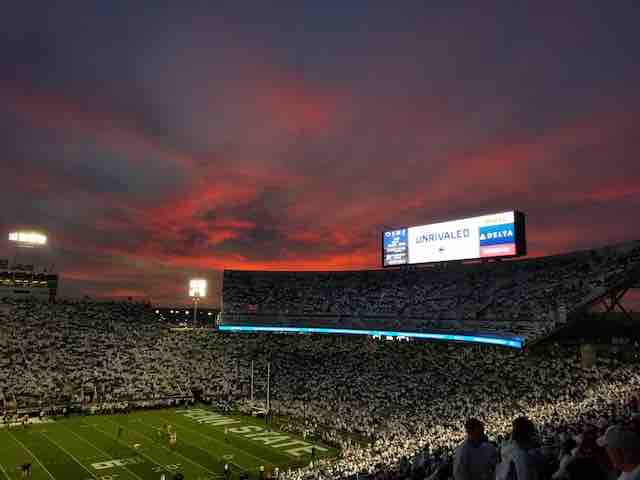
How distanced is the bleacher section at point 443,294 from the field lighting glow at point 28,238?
24.3 meters

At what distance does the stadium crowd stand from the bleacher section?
261 centimetres

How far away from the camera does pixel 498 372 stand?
37.4 m

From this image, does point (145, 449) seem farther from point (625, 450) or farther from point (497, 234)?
point (625, 450)

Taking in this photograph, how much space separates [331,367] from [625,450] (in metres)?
48.3

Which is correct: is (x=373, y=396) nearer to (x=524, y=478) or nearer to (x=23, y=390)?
(x=23, y=390)

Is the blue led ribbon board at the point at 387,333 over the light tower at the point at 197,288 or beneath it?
beneath

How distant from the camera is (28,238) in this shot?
64.7 metres

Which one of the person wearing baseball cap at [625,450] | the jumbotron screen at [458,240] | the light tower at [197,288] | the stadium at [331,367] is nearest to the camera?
the person wearing baseball cap at [625,450]

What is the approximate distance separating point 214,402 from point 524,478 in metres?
43.8

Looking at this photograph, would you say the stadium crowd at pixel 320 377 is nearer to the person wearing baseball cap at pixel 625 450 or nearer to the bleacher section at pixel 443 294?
the bleacher section at pixel 443 294

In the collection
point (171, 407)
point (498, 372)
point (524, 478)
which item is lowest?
point (171, 407)

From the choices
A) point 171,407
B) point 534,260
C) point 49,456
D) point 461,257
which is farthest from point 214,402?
point 534,260

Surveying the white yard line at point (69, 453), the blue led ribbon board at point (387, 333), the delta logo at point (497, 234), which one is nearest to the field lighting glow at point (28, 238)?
the blue led ribbon board at point (387, 333)

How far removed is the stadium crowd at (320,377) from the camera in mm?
28938
